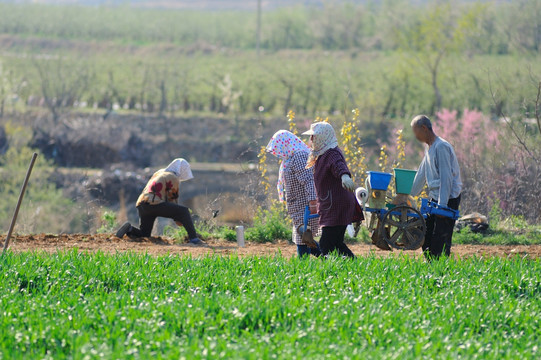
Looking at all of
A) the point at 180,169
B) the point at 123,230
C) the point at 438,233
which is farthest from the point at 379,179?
the point at 123,230

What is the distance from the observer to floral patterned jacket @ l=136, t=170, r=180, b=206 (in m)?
9.59

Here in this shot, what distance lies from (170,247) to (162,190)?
0.79 metres

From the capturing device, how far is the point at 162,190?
9641 millimetres

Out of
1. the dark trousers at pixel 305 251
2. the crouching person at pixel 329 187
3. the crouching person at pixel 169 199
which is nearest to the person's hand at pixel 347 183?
the crouching person at pixel 329 187

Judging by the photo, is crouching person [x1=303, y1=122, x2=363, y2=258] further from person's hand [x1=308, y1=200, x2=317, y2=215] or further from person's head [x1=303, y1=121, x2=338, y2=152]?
person's hand [x1=308, y1=200, x2=317, y2=215]

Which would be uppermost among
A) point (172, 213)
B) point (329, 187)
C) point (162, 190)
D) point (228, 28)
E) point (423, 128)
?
point (228, 28)

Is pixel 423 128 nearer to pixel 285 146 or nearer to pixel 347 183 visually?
pixel 347 183

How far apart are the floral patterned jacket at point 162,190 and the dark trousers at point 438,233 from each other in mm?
3591

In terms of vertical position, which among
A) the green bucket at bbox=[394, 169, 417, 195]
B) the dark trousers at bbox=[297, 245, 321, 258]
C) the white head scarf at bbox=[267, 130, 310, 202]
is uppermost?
the white head scarf at bbox=[267, 130, 310, 202]

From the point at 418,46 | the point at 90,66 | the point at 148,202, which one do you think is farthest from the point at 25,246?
the point at 90,66

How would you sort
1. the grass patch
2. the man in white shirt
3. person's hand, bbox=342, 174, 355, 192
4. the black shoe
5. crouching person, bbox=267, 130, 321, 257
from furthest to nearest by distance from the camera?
the black shoe
crouching person, bbox=267, 130, 321, 257
the man in white shirt
person's hand, bbox=342, 174, 355, 192
the grass patch

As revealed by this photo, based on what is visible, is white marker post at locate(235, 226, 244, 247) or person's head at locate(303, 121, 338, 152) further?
white marker post at locate(235, 226, 244, 247)

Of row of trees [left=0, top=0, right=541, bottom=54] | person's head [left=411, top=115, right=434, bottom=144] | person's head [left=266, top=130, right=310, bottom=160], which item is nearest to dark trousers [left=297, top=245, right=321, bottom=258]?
person's head [left=266, top=130, right=310, bottom=160]

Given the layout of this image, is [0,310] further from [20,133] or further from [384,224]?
[20,133]
